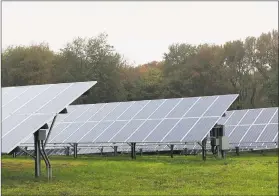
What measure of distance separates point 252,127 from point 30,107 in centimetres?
1618

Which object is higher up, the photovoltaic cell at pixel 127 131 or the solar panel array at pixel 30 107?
the solar panel array at pixel 30 107

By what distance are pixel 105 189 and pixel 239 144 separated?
1581 centimetres

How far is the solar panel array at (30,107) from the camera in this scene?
12961mm

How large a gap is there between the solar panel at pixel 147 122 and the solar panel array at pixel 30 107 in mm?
5682

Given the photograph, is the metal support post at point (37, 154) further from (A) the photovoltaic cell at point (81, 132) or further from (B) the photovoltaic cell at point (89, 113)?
(B) the photovoltaic cell at point (89, 113)

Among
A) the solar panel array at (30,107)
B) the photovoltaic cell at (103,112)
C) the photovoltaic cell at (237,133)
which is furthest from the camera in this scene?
the photovoltaic cell at (103,112)

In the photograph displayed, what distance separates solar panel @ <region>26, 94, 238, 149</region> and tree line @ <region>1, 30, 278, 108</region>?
20.7 metres

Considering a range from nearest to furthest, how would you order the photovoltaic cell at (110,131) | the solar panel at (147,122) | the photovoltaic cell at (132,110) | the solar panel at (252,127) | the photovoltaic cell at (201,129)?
the photovoltaic cell at (201,129) < the solar panel at (147,122) < the photovoltaic cell at (110,131) < the photovoltaic cell at (132,110) < the solar panel at (252,127)

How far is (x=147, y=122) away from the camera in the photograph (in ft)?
77.5

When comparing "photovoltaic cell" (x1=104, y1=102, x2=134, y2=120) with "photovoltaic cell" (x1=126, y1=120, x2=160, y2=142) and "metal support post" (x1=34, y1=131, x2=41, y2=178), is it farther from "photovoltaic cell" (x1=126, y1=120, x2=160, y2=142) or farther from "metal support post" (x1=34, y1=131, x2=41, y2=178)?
"metal support post" (x1=34, y1=131, x2=41, y2=178)

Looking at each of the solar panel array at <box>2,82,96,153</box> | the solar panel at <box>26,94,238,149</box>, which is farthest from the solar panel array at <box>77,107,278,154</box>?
the solar panel array at <box>2,82,96,153</box>

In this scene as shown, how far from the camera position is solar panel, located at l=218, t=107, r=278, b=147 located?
84.5 feet

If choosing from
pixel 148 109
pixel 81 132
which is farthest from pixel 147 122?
pixel 81 132

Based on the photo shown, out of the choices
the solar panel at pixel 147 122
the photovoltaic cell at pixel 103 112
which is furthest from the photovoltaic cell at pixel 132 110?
the photovoltaic cell at pixel 103 112
